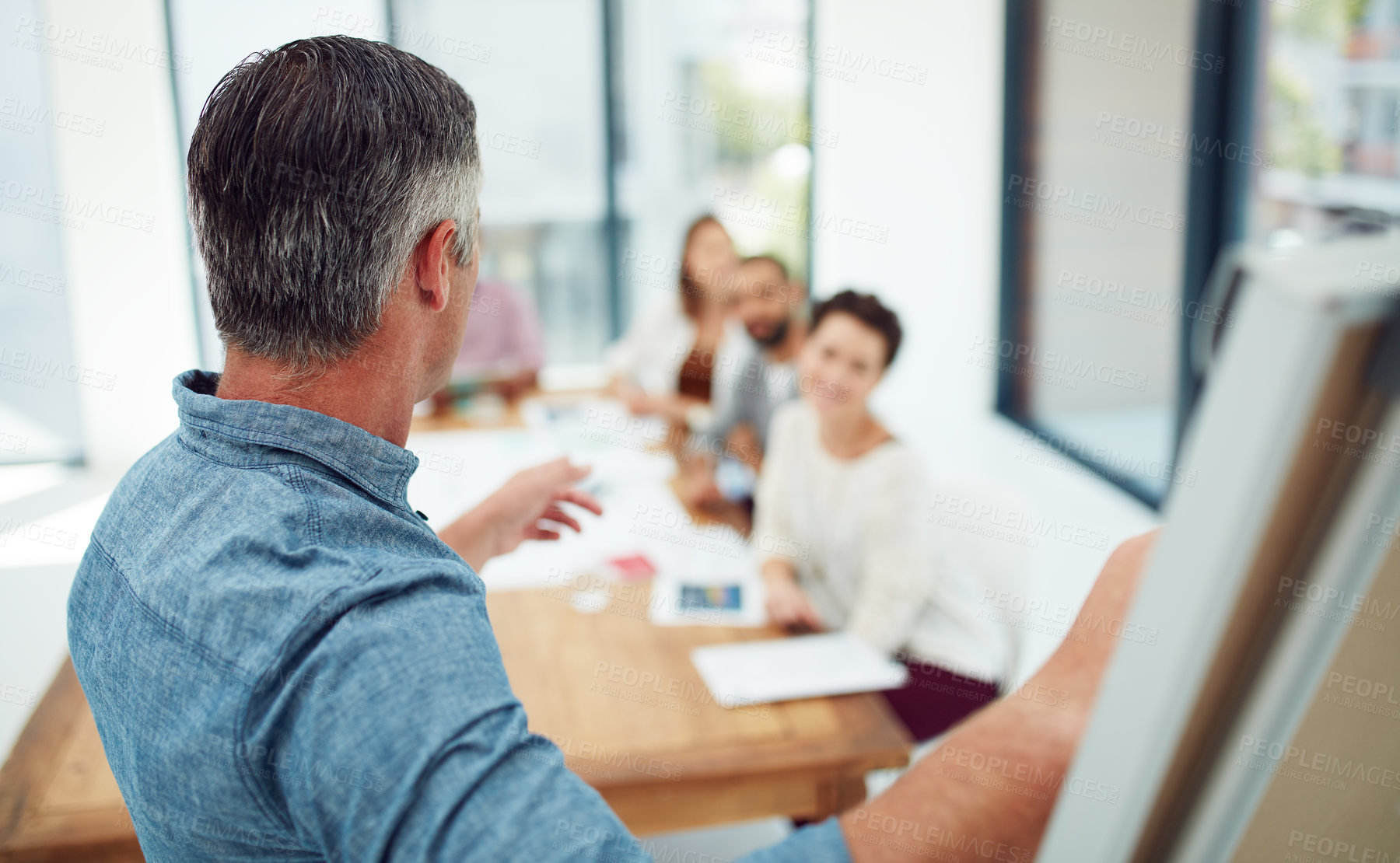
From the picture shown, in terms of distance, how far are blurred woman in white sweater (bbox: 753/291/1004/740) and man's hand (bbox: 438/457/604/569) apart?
876 mm

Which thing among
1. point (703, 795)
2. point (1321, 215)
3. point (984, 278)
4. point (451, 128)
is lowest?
point (703, 795)

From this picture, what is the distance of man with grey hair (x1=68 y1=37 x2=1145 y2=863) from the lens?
1.93ft

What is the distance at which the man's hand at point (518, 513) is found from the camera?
1108mm

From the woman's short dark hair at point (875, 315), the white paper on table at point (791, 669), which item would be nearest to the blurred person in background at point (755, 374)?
the woman's short dark hair at point (875, 315)

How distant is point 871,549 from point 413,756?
5.75ft

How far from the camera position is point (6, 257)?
4.37m

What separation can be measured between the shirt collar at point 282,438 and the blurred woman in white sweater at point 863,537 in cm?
130

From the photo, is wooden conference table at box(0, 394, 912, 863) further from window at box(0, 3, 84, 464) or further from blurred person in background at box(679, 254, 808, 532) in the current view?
window at box(0, 3, 84, 464)

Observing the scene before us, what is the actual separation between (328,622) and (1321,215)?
8.81 ft

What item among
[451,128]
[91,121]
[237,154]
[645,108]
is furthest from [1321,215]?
[91,121]

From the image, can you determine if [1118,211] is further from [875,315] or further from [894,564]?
[894,564]

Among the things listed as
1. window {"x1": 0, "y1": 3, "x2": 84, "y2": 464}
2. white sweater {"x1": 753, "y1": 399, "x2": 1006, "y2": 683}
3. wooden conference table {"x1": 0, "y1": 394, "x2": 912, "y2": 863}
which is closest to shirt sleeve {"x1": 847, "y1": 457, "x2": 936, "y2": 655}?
white sweater {"x1": 753, "y1": 399, "x2": 1006, "y2": 683}

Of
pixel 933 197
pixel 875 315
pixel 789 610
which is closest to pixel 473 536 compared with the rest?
pixel 789 610

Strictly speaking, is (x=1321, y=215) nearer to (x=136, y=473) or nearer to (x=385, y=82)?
(x=385, y=82)
